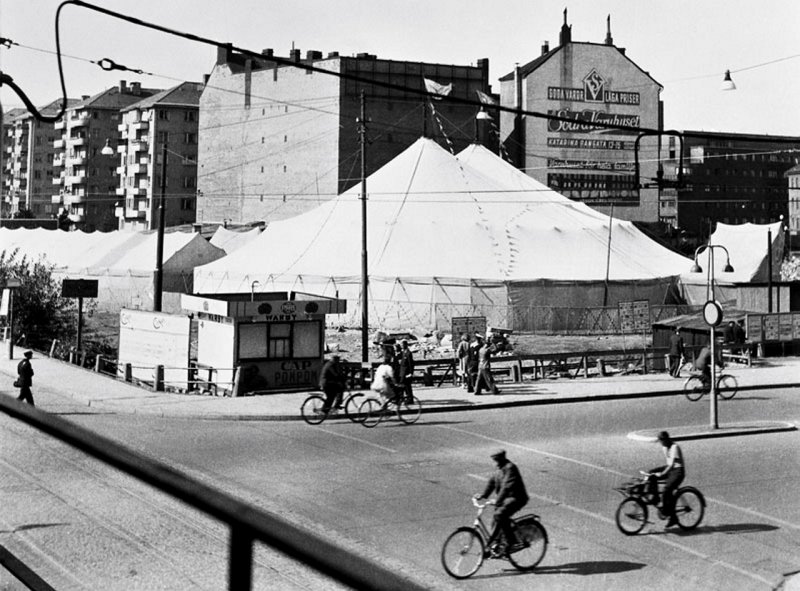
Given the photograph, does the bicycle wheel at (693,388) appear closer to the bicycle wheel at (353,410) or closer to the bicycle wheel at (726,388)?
the bicycle wheel at (726,388)

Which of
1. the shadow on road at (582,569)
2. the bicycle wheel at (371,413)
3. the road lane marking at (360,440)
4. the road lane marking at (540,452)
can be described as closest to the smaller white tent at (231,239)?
the bicycle wheel at (371,413)

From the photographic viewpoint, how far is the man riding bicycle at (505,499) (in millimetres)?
9961

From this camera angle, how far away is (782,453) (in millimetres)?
16406

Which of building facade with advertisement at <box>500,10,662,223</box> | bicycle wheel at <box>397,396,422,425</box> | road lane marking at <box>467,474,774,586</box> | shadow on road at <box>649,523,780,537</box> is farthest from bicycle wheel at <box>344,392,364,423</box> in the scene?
building facade with advertisement at <box>500,10,662,223</box>


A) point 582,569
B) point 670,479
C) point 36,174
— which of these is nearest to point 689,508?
point 670,479

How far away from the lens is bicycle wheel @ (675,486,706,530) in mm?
11484

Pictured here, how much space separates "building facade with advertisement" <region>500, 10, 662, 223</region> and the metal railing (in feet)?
275

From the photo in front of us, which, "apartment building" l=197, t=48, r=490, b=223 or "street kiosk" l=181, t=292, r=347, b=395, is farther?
"apartment building" l=197, t=48, r=490, b=223

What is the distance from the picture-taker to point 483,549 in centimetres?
983

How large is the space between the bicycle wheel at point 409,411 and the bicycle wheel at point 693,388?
23.4 feet

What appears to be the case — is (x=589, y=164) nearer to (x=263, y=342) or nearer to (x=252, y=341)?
(x=263, y=342)

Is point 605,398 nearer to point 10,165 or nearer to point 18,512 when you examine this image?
point 18,512

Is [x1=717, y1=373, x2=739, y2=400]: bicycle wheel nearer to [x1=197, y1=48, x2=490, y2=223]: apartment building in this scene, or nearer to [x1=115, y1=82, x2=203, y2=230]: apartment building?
[x1=197, y1=48, x2=490, y2=223]: apartment building

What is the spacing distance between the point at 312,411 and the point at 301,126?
6631cm
